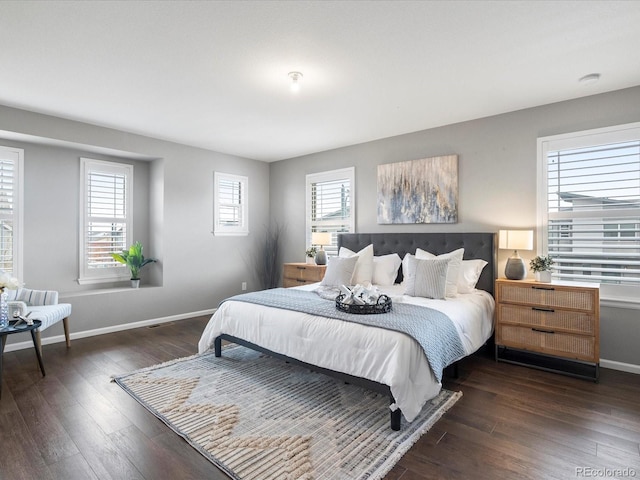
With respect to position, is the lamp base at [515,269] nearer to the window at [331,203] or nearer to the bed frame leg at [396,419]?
the bed frame leg at [396,419]

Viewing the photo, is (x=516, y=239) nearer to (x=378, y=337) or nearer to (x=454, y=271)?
(x=454, y=271)

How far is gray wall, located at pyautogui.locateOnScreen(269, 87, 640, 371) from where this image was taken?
331cm

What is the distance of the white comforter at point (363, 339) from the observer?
7.41ft

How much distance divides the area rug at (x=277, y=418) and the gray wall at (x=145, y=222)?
1.85 m

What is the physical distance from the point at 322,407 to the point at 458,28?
2.79 meters

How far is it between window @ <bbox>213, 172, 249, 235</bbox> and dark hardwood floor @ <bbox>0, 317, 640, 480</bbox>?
2860mm

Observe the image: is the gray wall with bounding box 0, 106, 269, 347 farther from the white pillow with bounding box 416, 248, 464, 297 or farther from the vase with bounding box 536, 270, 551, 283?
the vase with bounding box 536, 270, 551, 283

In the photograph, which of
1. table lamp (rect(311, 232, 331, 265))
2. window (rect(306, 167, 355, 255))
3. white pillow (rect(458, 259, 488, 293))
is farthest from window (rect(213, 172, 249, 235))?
white pillow (rect(458, 259, 488, 293))

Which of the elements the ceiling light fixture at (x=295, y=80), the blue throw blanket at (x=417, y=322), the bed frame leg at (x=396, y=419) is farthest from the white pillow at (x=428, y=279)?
the ceiling light fixture at (x=295, y=80)

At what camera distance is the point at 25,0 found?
2055 millimetres

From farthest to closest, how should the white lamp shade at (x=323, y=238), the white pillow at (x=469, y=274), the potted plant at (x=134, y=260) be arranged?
the white lamp shade at (x=323, y=238), the potted plant at (x=134, y=260), the white pillow at (x=469, y=274)

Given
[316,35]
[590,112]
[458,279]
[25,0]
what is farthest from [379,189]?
[25,0]

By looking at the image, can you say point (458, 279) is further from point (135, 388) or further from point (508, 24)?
point (135, 388)

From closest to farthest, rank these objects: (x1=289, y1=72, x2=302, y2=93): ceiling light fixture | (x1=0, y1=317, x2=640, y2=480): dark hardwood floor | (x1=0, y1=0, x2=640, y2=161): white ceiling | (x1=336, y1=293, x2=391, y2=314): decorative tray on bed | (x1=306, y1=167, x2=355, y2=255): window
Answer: (x1=0, y1=317, x2=640, y2=480): dark hardwood floor
(x1=0, y1=0, x2=640, y2=161): white ceiling
(x1=336, y1=293, x2=391, y2=314): decorative tray on bed
(x1=289, y1=72, x2=302, y2=93): ceiling light fixture
(x1=306, y1=167, x2=355, y2=255): window
